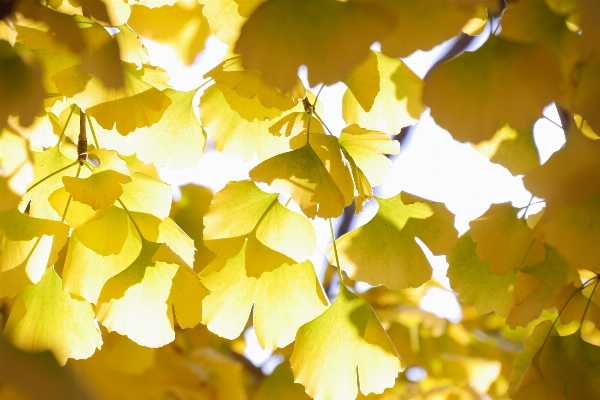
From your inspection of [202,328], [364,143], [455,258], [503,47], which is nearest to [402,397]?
[202,328]

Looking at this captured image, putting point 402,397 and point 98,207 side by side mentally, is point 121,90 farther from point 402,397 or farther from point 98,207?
point 402,397

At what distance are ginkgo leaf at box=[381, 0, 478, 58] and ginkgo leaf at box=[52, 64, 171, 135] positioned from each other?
197mm

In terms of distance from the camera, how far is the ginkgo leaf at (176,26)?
783 mm

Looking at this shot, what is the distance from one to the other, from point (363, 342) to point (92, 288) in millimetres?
243

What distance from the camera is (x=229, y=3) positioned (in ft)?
1.36

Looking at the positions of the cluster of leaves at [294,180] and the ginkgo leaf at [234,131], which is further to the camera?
the ginkgo leaf at [234,131]

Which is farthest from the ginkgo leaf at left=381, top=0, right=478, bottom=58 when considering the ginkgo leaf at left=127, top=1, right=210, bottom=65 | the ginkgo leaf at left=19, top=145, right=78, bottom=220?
the ginkgo leaf at left=127, top=1, right=210, bottom=65

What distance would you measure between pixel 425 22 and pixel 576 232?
0.18 metres

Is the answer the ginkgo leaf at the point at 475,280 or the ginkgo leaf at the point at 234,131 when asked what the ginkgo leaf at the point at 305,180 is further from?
the ginkgo leaf at the point at 475,280

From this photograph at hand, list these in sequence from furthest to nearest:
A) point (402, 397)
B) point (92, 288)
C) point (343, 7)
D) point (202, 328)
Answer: point (202, 328) < point (402, 397) < point (92, 288) < point (343, 7)

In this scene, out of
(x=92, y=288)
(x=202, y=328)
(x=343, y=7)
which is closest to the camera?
(x=343, y=7)

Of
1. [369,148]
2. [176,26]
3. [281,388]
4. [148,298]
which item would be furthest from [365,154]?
[281,388]

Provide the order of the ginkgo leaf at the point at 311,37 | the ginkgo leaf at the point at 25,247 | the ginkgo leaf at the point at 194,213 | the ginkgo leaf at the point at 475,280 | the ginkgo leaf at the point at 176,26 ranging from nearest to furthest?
the ginkgo leaf at the point at 311,37, the ginkgo leaf at the point at 25,247, the ginkgo leaf at the point at 475,280, the ginkgo leaf at the point at 176,26, the ginkgo leaf at the point at 194,213

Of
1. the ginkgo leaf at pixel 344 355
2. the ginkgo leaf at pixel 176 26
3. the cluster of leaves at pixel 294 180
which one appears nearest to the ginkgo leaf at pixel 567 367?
the cluster of leaves at pixel 294 180
